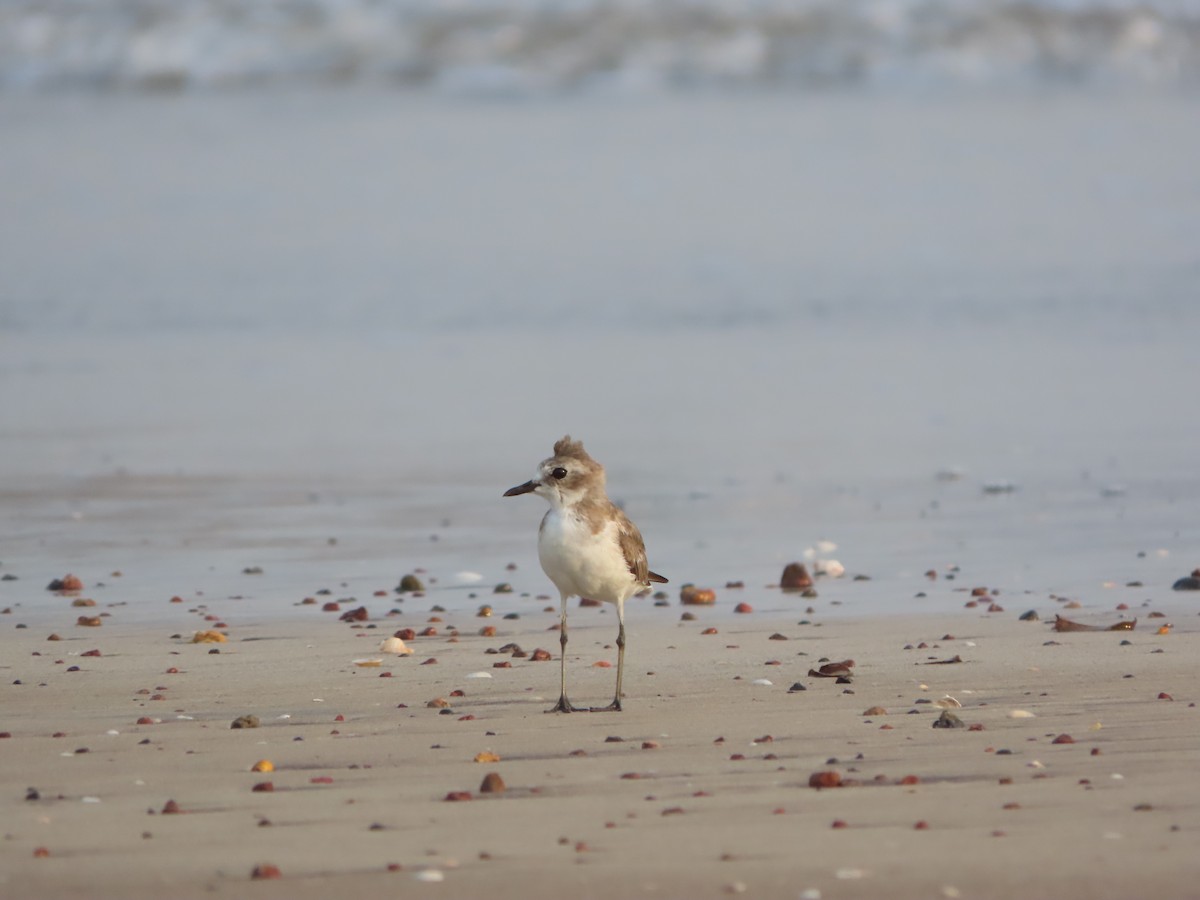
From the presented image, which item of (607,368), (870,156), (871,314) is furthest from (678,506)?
(870,156)

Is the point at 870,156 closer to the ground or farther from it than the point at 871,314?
farther from it

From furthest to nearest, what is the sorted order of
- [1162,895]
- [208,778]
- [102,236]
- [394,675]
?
1. [102,236]
2. [394,675]
3. [208,778]
4. [1162,895]

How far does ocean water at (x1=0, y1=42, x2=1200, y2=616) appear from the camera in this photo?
1026 centimetres

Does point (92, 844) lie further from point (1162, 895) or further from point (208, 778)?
point (1162, 895)

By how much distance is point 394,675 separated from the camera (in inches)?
280

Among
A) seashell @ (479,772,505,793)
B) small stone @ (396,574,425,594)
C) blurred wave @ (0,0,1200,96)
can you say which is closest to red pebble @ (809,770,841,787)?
seashell @ (479,772,505,793)

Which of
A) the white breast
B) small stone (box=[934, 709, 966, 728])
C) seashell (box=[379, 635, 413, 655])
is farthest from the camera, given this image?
seashell (box=[379, 635, 413, 655])

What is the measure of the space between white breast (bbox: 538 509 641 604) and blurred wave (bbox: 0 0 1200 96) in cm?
2966

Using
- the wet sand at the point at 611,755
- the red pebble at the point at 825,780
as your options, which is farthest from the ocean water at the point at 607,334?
the red pebble at the point at 825,780

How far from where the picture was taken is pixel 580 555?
6.80 m

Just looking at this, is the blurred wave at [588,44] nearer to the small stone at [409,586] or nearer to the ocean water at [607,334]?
the ocean water at [607,334]

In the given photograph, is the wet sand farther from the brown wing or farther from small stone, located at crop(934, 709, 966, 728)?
the brown wing

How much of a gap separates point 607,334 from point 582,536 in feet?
35.8

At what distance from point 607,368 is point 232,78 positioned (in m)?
23.9
